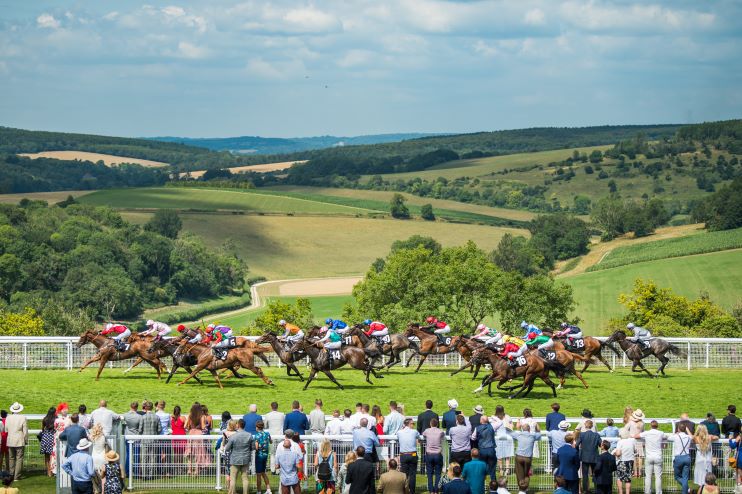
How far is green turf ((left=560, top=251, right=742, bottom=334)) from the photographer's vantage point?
7469 centimetres

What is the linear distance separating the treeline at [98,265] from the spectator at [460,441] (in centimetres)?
6181

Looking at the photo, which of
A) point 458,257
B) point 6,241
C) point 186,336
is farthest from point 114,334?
point 6,241

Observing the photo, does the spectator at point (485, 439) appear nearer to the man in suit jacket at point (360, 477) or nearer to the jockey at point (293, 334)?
the man in suit jacket at point (360, 477)

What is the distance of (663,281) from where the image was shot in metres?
80.1

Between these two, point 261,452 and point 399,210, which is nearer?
point 261,452

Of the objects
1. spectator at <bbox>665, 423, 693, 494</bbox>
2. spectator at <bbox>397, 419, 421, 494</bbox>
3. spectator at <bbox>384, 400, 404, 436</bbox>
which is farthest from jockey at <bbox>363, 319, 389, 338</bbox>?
spectator at <bbox>665, 423, 693, 494</bbox>

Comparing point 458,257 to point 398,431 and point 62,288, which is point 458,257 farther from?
point 398,431

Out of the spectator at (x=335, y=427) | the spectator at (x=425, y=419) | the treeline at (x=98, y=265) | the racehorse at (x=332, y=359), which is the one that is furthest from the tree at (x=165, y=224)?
the spectator at (x=425, y=419)

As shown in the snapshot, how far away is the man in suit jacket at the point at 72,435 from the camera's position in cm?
1733

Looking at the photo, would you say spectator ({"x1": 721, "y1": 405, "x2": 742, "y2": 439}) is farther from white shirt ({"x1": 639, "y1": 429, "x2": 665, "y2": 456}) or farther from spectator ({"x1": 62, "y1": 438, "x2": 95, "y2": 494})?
spectator ({"x1": 62, "y1": 438, "x2": 95, "y2": 494})

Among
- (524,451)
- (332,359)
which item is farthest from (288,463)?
(332,359)

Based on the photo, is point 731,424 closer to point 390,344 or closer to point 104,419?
point 104,419

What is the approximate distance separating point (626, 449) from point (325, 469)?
4765 mm

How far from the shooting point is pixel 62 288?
299 ft
